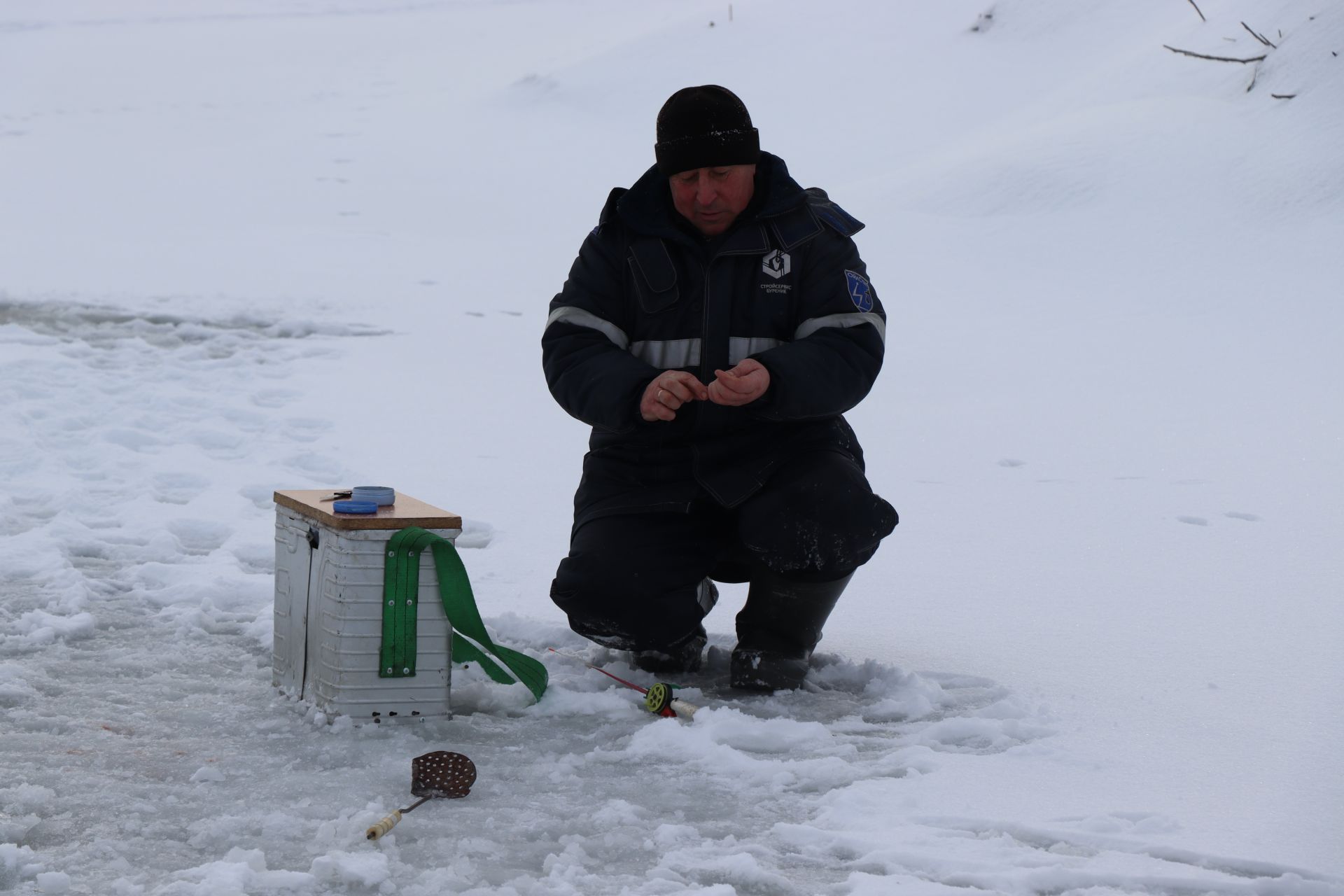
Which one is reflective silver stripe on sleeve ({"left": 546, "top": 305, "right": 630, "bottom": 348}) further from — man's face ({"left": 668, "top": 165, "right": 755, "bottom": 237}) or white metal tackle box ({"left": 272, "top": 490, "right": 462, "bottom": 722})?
white metal tackle box ({"left": 272, "top": 490, "right": 462, "bottom": 722})

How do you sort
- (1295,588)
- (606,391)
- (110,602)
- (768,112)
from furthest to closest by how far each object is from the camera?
1. (768,112)
2. (1295,588)
3. (110,602)
4. (606,391)

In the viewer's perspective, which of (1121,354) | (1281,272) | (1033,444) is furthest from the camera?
(1281,272)

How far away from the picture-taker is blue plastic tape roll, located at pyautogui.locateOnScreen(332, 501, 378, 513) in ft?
7.32

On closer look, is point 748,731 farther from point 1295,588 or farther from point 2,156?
point 2,156

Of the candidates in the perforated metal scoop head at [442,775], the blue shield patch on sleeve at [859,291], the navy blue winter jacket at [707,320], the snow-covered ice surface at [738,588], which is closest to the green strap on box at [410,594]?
the snow-covered ice surface at [738,588]

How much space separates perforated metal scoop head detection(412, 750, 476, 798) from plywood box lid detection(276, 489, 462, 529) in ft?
1.27

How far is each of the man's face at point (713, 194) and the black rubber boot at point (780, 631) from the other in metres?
0.66

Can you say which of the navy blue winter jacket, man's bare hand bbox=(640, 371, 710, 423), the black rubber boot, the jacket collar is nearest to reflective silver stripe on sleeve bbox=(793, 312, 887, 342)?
the navy blue winter jacket

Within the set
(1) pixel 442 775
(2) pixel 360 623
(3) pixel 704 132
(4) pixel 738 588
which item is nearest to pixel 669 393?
(3) pixel 704 132

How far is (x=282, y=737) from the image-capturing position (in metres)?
2.16

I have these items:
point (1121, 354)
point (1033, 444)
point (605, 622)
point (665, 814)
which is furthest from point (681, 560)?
point (1121, 354)

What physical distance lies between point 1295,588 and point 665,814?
182 cm

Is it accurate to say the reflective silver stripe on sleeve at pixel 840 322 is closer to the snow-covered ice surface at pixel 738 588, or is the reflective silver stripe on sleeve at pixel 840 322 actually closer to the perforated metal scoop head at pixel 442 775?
the snow-covered ice surface at pixel 738 588

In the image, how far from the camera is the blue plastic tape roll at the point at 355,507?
2.23 metres
